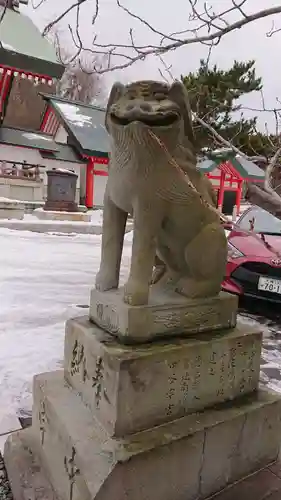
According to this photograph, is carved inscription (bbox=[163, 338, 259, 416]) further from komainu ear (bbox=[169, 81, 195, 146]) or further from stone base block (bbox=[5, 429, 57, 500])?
komainu ear (bbox=[169, 81, 195, 146])

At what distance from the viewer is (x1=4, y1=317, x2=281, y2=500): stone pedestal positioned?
1346 mm

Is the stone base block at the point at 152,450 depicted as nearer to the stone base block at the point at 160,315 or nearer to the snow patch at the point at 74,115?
the stone base block at the point at 160,315

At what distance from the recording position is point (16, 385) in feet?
7.79

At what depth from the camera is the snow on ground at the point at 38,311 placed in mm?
2541

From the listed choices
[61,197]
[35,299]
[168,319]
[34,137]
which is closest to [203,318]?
[168,319]

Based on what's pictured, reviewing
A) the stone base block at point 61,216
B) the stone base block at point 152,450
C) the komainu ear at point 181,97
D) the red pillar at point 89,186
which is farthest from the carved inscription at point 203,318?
the red pillar at point 89,186

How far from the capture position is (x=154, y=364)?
1.40 metres

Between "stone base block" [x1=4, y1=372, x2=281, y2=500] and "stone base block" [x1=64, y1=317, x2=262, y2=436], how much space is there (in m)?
0.05

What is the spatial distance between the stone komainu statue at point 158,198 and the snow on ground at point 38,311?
124 centimetres

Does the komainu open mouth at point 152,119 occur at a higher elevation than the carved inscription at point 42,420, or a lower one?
higher

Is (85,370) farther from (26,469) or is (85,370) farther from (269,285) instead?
(269,285)

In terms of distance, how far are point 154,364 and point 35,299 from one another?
3.03 meters

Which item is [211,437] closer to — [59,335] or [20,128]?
[59,335]

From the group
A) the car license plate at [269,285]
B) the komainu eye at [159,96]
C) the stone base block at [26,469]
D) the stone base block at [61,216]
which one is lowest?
the stone base block at [26,469]
